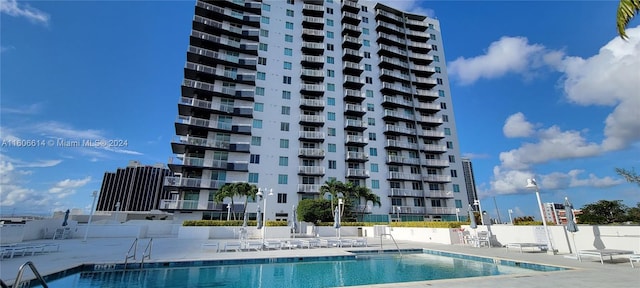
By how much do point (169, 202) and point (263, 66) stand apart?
22.6 metres

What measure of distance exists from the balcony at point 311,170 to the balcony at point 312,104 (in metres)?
9.20

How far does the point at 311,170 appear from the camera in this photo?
37.8 meters

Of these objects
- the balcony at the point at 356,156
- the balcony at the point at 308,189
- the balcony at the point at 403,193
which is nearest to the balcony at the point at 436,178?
the balcony at the point at 403,193

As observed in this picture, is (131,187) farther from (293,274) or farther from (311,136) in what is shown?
(293,274)

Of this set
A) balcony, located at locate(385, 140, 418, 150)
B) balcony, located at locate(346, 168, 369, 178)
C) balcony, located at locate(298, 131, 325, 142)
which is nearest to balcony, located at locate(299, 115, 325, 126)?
balcony, located at locate(298, 131, 325, 142)

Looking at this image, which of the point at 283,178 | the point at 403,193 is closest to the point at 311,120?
the point at 283,178

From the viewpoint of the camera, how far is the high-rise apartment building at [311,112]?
118 feet

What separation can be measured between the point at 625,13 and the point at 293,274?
12745 mm

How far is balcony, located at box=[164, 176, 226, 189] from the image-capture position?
32344mm

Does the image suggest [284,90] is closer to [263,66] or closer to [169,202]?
[263,66]

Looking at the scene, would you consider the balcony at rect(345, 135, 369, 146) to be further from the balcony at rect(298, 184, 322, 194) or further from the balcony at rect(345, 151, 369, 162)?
the balcony at rect(298, 184, 322, 194)

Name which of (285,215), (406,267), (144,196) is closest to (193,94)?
(285,215)

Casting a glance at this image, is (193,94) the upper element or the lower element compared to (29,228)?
upper

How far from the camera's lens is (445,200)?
144ft
